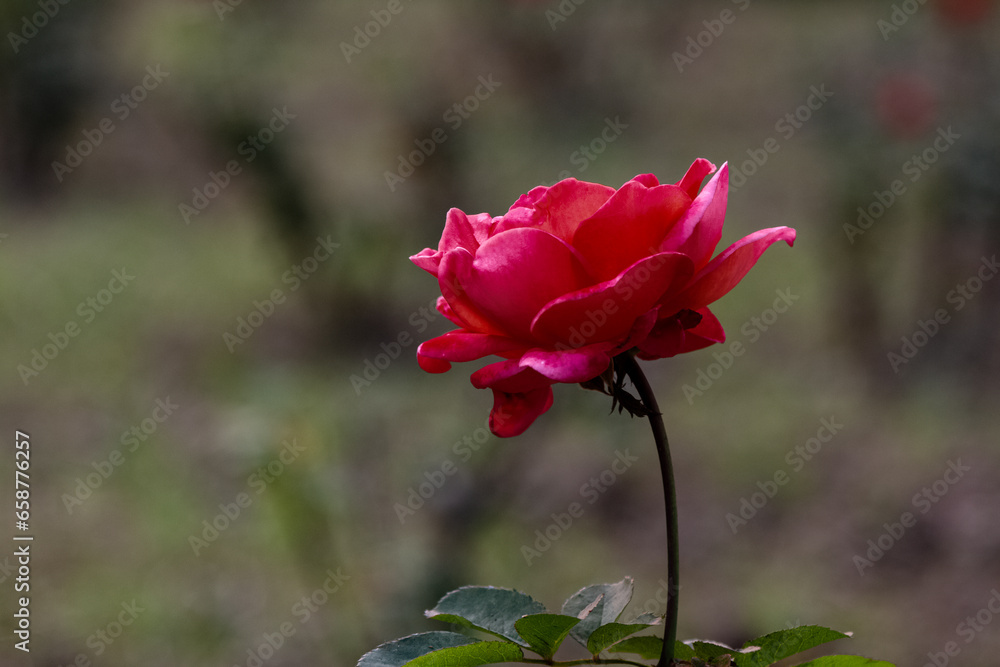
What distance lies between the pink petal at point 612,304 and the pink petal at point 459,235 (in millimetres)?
65

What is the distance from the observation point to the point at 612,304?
38 cm

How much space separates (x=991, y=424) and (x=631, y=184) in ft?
7.41

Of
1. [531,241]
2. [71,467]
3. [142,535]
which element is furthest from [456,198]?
[531,241]

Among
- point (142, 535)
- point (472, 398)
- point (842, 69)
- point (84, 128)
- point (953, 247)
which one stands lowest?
point (142, 535)

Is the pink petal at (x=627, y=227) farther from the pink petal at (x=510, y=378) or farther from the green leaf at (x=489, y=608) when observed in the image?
the green leaf at (x=489, y=608)

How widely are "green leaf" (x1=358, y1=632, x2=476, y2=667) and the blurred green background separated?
1.06 metres

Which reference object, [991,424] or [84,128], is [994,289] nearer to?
[991,424]

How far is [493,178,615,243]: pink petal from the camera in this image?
419mm

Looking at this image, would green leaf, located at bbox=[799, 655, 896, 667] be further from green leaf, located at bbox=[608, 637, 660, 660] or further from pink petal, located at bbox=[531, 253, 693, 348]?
pink petal, located at bbox=[531, 253, 693, 348]

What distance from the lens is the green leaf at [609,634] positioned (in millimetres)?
370

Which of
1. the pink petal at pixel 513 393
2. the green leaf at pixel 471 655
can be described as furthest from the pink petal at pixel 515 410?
the green leaf at pixel 471 655

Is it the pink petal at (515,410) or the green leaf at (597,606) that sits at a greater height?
the pink petal at (515,410)

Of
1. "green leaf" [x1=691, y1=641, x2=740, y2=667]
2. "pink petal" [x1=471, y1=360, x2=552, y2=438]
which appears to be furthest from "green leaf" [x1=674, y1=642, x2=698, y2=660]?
"pink petal" [x1=471, y1=360, x2=552, y2=438]

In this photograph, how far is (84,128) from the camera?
421 cm
